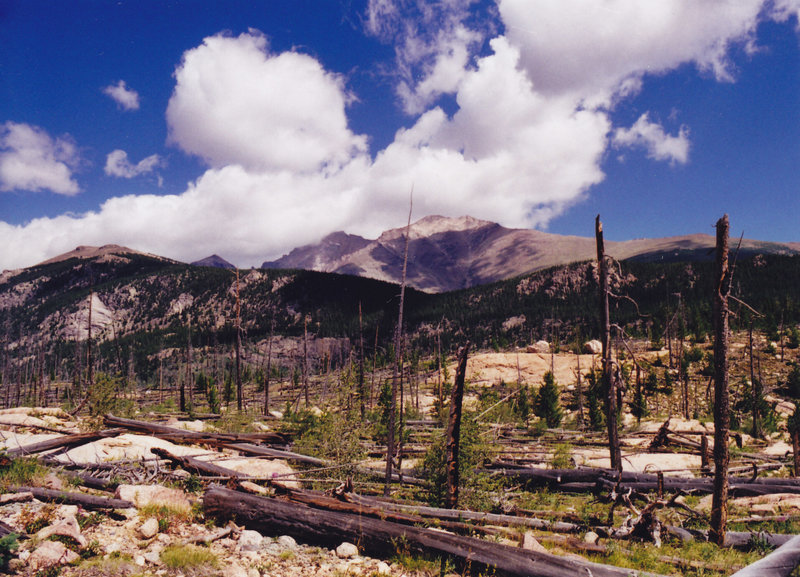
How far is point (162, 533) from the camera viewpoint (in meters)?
7.16

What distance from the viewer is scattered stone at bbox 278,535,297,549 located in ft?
24.1

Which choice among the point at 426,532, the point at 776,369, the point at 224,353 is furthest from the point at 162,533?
the point at 224,353

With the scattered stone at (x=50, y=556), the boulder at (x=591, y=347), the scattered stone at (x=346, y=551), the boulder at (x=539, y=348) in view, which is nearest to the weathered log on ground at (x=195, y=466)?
the scattered stone at (x=346, y=551)

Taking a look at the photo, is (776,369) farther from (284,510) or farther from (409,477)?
(284,510)

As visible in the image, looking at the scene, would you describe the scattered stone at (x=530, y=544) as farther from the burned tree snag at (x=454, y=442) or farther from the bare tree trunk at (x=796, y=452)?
the bare tree trunk at (x=796, y=452)

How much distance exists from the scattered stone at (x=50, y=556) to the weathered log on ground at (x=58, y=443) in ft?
20.3

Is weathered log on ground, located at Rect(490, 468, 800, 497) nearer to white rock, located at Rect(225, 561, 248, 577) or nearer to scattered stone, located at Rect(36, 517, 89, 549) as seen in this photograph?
white rock, located at Rect(225, 561, 248, 577)

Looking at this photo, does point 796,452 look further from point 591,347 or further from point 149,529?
point 591,347

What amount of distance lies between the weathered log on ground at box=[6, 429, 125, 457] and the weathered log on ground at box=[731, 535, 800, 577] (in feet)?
47.1

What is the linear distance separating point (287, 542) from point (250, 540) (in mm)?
665

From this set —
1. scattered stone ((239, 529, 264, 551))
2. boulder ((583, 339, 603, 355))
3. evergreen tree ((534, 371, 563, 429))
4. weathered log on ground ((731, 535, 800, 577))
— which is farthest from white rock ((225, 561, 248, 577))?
boulder ((583, 339, 603, 355))

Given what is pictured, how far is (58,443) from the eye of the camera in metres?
12.1

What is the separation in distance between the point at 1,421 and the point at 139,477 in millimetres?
12432

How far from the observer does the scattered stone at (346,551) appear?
23.4ft
